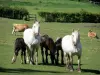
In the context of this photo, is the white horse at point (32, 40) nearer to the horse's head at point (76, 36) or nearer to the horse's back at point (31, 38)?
the horse's back at point (31, 38)

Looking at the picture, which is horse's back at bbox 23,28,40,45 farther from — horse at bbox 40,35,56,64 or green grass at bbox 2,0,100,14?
green grass at bbox 2,0,100,14

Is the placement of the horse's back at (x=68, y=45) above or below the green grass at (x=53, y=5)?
above

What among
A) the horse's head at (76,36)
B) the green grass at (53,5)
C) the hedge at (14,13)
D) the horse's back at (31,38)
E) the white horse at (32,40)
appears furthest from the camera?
the green grass at (53,5)

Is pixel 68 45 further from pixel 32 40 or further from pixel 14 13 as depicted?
pixel 14 13

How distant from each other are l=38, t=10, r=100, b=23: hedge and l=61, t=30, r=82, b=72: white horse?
38.0 m

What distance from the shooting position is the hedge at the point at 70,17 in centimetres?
5841

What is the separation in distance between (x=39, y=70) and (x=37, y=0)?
71.1m

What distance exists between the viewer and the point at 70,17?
59.3 meters

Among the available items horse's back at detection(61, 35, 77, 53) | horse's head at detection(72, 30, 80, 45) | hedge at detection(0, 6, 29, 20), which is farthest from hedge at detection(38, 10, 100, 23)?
horse's head at detection(72, 30, 80, 45)

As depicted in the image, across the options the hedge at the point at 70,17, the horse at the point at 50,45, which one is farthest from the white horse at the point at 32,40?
the hedge at the point at 70,17

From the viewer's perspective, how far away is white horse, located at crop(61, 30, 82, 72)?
18594 mm

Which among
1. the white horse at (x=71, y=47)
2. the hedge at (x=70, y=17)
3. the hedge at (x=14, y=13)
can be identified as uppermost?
the white horse at (x=71, y=47)

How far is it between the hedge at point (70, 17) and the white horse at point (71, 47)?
1496 inches

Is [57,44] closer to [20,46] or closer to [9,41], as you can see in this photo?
[20,46]
